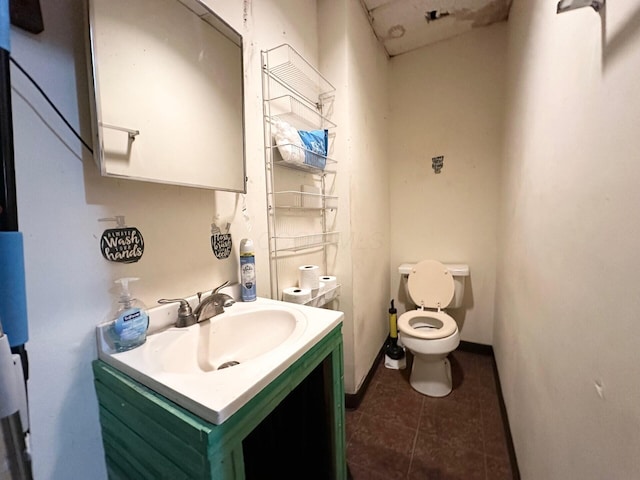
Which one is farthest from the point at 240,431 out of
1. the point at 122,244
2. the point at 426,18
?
the point at 426,18

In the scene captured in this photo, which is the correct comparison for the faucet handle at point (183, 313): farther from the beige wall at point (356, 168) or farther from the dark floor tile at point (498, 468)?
the dark floor tile at point (498, 468)

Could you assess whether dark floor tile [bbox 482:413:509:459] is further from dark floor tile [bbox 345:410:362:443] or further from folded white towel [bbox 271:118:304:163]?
folded white towel [bbox 271:118:304:163]

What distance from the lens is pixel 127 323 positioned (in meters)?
0.66

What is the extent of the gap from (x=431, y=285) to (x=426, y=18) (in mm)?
Result: 1872

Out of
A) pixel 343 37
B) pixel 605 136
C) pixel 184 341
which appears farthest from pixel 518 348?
pixel 343 37

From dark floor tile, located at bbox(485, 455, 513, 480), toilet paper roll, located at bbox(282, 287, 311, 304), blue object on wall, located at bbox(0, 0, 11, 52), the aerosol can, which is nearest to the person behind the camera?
blue object on wall, located at bbox(0, 0, 11, 52)

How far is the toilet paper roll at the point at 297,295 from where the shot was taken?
1.24m

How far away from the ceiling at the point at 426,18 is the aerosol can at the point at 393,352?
208cm

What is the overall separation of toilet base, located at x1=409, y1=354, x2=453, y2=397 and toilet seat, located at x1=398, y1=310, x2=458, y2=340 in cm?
16

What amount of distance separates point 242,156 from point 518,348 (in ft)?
→ 4.76

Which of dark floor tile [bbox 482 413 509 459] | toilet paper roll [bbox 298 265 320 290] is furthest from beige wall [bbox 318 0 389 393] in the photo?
dark floor tile [bbox 482 413 509 459]

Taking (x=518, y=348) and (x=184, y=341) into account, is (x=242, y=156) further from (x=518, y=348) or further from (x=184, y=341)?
(x=518, y=348)

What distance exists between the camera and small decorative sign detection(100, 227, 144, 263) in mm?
677

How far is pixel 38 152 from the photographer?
0.57m
